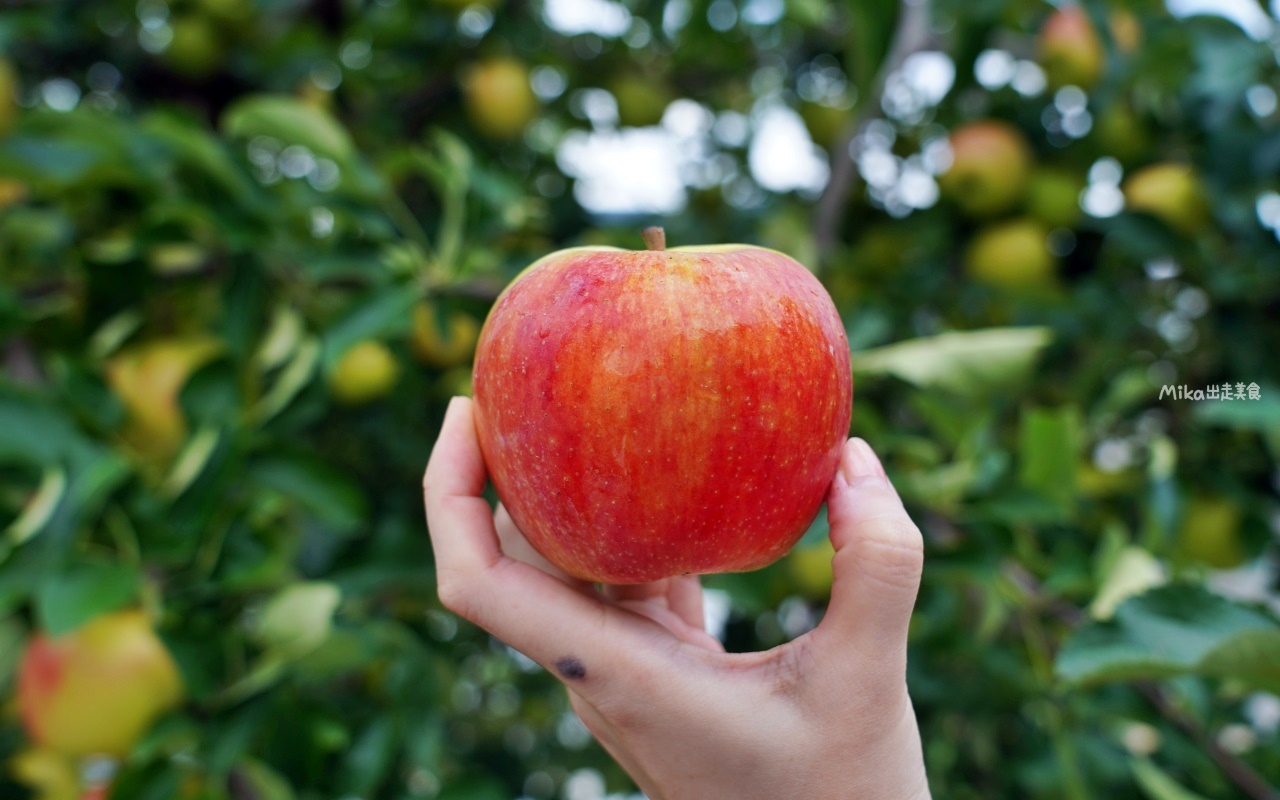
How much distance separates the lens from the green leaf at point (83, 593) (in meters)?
0.69

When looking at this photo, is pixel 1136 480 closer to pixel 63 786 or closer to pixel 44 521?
pixel 44 521

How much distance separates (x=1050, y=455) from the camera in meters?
0.87

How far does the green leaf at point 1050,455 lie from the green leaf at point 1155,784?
0.94 feet

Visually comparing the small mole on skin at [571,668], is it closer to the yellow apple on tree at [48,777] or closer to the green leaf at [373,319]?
the green leaf at [373,319]

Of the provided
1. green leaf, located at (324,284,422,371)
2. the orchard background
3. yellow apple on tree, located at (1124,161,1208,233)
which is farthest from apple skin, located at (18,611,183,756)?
yellow apple on tree, located at (1124,161,1208,233)

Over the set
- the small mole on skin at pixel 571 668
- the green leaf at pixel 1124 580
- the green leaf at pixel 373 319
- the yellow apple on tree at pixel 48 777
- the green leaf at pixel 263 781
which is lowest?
the yellow apple on tree at pixel 48 777

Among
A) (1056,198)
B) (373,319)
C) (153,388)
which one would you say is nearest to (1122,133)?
(1056,198)

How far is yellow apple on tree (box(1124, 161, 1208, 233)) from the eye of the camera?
1169 mm

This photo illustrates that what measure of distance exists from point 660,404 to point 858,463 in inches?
4.8

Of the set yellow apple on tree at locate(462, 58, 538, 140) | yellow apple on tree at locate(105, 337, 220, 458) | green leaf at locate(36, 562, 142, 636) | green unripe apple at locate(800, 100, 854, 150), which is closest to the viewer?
green leaf at locate(36, 562, 142, 636)

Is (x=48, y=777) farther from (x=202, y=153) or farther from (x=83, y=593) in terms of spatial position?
(x=202, y=153)

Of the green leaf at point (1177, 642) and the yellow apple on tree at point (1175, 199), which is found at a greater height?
the yellow apple on tree at point (1175, 199)

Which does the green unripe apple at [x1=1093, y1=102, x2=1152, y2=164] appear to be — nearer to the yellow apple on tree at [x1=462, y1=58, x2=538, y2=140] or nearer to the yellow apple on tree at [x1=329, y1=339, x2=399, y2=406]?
the yellow apple on tree at [x1=462, y1=58, x2=538, y2=140]

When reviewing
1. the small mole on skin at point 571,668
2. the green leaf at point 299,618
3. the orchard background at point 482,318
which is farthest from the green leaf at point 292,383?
the small mole on skin at point 571,668
